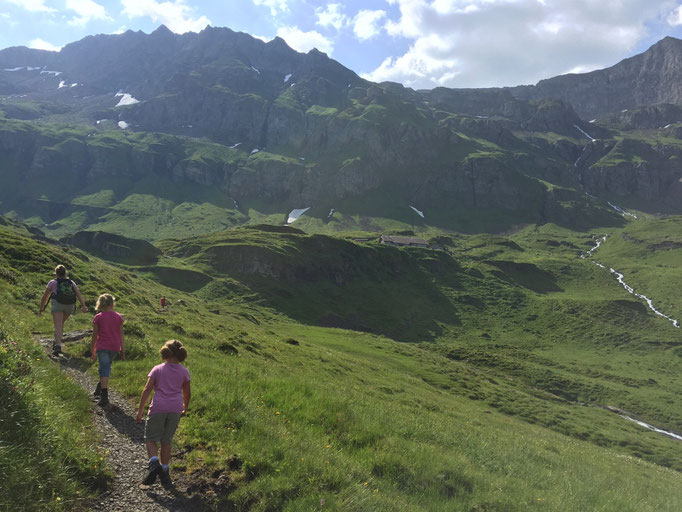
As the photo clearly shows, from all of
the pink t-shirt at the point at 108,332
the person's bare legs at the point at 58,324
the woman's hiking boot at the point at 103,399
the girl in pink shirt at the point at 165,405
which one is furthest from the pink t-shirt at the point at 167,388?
the person's bare legs at the point at 58,324

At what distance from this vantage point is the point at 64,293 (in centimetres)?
1570

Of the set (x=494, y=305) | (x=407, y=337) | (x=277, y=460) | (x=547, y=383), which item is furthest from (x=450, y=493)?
(x=494, y=305)

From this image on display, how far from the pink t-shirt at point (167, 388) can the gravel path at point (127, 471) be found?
4.10 ft

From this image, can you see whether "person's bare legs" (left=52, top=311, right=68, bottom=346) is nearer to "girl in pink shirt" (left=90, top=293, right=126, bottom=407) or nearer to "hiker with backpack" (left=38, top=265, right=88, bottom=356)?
"hiker with backpack" (left=38, top=265, right=88, bottom=356)

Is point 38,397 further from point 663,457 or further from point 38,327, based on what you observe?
point 663,457

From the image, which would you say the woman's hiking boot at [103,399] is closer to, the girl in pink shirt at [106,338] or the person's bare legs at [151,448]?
the girl in pink shirt at [106,338]

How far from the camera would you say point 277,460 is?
8.50 metres

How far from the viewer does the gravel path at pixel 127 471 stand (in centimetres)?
727

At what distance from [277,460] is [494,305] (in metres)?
145

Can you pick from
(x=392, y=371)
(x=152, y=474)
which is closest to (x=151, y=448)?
(x=152, y=474)

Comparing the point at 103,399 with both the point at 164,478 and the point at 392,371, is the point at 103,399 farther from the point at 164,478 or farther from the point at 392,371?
the point at 392,371

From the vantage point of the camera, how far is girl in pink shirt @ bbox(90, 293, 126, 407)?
1173 cm

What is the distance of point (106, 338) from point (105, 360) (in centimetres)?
67

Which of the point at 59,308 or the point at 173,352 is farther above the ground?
the point at 173,352
